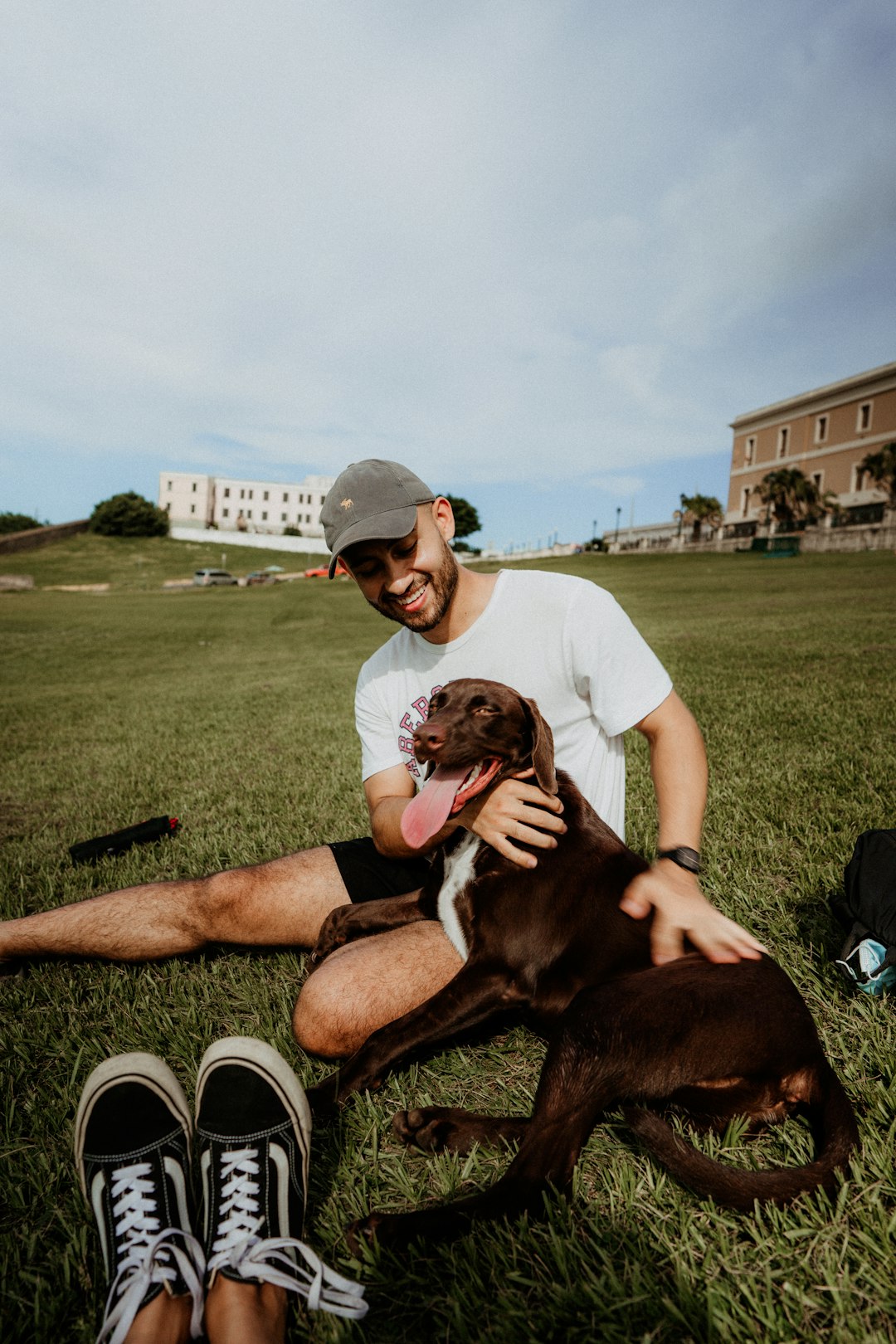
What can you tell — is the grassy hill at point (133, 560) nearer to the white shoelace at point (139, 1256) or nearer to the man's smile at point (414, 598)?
the man's smile at point (414, 598)

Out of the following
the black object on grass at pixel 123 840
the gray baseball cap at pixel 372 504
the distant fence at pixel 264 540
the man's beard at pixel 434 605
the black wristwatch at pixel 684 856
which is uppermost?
the distant fence at pixel 264 540

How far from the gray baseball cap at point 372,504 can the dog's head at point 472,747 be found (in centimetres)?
67

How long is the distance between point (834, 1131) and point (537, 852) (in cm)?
102

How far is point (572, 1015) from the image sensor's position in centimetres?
185

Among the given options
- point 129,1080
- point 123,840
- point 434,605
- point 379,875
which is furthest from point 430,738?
point 123,840

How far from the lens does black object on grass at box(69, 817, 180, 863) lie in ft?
14.4

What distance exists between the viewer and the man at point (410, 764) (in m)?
2.41

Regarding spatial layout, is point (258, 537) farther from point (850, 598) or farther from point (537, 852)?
point (537, 852)

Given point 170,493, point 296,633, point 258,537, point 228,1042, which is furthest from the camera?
point 170,493

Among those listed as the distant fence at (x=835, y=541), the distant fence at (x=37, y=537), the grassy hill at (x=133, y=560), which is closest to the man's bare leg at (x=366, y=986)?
the distant fence at (x=835, y=541)

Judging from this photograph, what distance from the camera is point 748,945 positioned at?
1934 mm

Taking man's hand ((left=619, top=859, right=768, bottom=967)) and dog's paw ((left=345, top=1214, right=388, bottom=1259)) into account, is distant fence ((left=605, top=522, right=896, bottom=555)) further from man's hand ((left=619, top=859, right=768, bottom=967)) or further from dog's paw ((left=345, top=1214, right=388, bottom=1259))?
dog's paw ((left=345, top=1214, right=388, bottom=1259))

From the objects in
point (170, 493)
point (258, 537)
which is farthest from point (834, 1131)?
point (170, 493)

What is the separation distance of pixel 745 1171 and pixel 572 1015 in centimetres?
49
